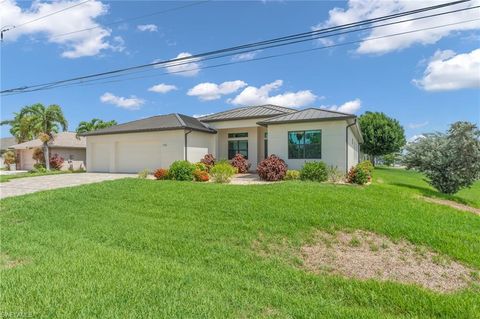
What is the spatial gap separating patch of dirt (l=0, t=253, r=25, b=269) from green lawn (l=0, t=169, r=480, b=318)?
0.23 ft

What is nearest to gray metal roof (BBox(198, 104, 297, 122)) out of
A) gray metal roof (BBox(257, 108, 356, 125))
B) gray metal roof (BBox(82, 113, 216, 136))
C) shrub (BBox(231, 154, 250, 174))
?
gray metal roof (BBox(82, 113, 216, 136))

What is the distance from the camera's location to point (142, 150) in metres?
21.5

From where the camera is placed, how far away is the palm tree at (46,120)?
28.2 meters

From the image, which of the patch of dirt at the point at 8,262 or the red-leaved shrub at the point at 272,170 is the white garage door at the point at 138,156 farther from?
the patch of dirt at the point at 8,262

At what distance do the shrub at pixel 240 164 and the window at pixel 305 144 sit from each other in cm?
391

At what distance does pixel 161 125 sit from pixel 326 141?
10.4 m

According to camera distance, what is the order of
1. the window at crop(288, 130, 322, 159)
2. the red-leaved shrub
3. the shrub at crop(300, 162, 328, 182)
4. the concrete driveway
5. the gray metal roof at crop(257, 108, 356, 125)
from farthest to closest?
the window at crop(288, 130, 322, 159) < the gray metal roof at crop(257, 108, 356, 125) < the red-leaved shrub < the shrub at crop(300, 162, 328, 182) < the concrete driveway

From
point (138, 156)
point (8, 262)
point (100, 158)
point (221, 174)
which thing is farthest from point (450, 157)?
point (100, 158)

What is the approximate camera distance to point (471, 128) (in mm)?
13789

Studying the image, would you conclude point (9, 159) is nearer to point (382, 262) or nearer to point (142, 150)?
point (142, 150)

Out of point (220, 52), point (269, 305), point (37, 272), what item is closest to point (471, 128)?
point (220, 52)

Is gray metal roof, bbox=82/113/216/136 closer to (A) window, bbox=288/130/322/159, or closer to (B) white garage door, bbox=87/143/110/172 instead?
(B) white garage door, bbox=87/143/110/172

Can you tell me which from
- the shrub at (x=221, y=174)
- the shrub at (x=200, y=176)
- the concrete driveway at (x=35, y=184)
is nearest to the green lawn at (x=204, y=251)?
the concrete driveway at (x=35, y=184)

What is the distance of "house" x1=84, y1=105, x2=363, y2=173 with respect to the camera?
653 inches
